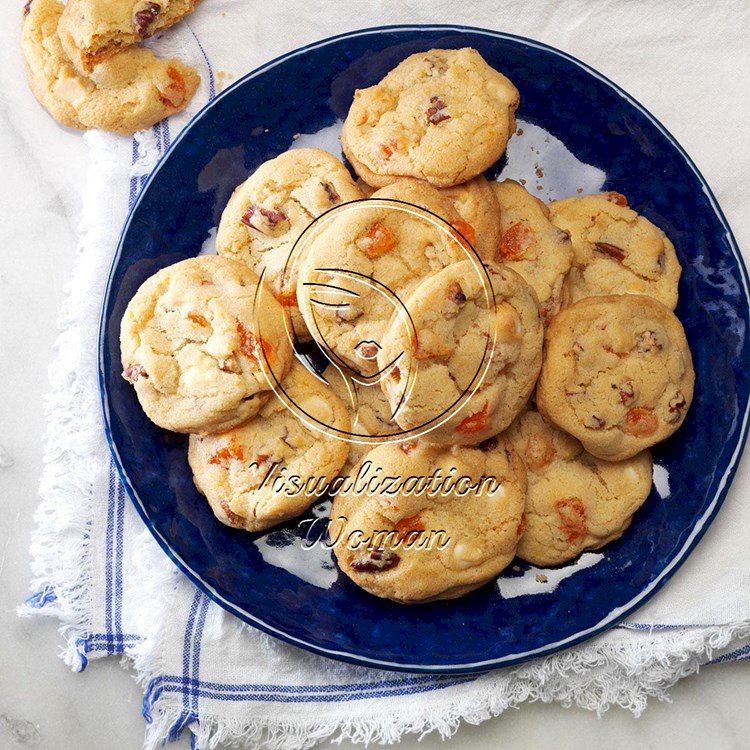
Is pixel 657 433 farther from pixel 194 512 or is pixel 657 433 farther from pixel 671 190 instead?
pixel 194 512

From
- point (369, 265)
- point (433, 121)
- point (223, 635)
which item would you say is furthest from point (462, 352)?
point (223, 635)

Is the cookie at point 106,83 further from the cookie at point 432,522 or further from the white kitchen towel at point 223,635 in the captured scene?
the cookie at point 432,522

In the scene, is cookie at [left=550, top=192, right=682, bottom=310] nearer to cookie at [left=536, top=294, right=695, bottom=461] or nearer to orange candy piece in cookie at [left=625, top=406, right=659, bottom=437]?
cookie at [left=536, top=294, right=695, bottom=461]

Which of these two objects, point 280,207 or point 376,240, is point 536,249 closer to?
point 376,240

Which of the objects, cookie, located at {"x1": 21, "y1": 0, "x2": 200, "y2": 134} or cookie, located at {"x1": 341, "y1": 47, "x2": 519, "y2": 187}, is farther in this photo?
cookie, located at {"x1": 21, "y1": 0, "x2": 200, "y2": 134}

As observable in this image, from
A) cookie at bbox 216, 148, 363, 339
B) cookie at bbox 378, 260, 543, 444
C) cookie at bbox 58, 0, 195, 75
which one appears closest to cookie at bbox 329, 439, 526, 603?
cookie at bbox 378, 260, 543, 444

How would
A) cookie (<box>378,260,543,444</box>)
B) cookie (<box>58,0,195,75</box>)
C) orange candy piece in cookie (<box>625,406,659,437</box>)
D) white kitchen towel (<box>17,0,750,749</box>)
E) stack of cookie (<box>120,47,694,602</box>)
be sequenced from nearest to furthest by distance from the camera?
cookie (<box>378,260,543,444</box>) → stack of cookie (<box>120,47,694,602</box>) → orange candy piece in cookie (<box>625,406,659,437</box>) → white kitchen towel (<box>17,0,750,749</box>) → cookie (<box>58,0,195,75</box>)

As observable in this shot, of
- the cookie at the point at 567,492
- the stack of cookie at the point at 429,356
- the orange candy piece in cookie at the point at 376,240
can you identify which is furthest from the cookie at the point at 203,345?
the cookie at the point at 567,492
